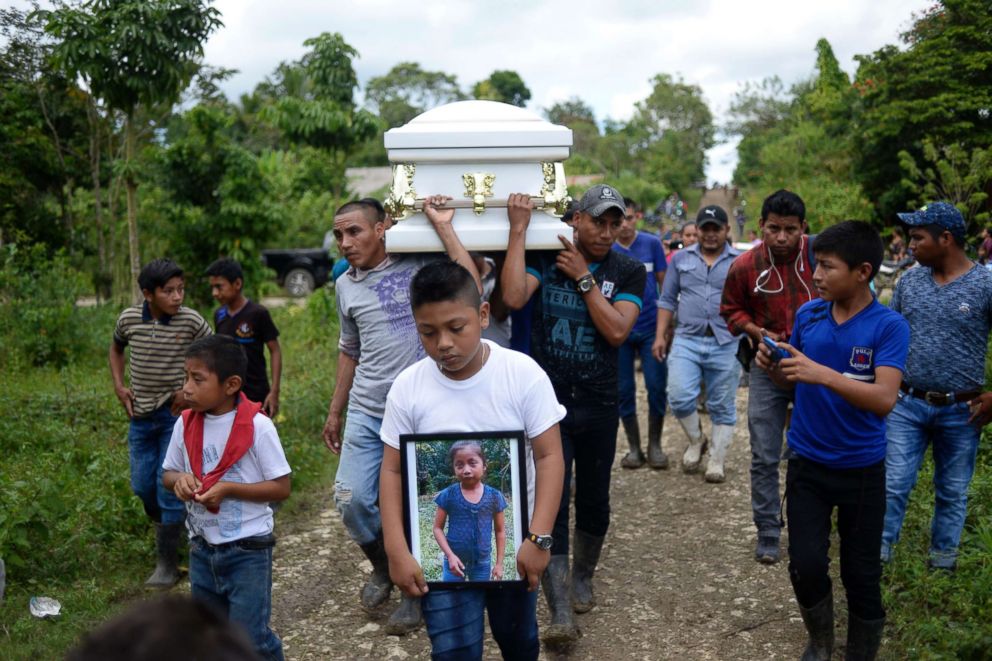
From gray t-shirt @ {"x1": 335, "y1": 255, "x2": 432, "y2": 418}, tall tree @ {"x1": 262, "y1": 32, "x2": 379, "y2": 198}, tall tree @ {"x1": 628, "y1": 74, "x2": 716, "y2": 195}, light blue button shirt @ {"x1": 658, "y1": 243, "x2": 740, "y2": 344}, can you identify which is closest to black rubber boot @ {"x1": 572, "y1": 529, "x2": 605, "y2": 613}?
gray t-shirt @ {"x1": 335, "y1": 255, "x2": 432, "y2": 418}

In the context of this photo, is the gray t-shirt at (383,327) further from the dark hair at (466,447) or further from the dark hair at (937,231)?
the dark hair at (937,231)

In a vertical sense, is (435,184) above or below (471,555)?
above

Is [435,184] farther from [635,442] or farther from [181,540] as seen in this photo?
[635,442]

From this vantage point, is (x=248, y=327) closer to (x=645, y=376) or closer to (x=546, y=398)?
(x=546, y=398)

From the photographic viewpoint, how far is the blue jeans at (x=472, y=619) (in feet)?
9.59

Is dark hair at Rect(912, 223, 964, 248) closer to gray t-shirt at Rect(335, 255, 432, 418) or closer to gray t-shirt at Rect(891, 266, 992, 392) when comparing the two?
gray t-shirt at Rect(891, 266, 992, 392)

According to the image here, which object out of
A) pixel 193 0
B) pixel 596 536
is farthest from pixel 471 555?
pixel 193 0

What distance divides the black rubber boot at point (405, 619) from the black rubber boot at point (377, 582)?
0.21 m

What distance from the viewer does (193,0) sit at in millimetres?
10312

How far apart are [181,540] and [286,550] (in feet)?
2.03

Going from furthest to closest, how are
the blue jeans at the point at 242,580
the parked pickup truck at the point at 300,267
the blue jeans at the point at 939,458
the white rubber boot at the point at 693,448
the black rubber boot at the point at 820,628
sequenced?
the parked pickup truck at the point at 300,267 → the white rubber boot at the point at 693,448 → the blue jeans at the point at 939,458 → the black rubber boot at the point at 820,628 → the blue jeans at the point at 242,580

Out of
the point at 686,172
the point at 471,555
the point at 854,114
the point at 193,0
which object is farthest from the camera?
the point at 686,172

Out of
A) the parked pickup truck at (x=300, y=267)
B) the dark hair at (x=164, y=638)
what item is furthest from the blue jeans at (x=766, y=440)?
the parked pickup truck at (x=300, y=267)

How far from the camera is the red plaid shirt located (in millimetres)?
4992
